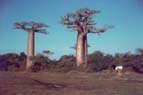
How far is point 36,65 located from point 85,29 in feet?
11.2

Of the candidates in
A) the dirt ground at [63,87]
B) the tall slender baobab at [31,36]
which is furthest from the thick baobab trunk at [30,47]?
the dirt ground at [63,87]

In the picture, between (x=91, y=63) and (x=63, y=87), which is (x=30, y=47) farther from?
(x=63, y=87)

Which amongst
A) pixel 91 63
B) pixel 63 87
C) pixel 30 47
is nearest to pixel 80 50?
pixel 91 63

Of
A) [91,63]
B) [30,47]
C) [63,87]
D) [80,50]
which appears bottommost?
[63,87]

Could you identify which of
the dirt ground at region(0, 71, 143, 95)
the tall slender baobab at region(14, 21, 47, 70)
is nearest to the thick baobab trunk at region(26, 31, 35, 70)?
the tall slender baobab at region(14, 21, 47, 70)

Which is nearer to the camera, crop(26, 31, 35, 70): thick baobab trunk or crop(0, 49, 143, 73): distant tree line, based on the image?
crop(0, 49, 143, 73): distant tree line

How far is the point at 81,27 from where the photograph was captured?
19.0 metres

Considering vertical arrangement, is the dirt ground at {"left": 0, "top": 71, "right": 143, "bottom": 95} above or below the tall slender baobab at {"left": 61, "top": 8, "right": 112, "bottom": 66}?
below

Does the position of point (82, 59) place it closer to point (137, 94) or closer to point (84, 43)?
point (84, 43)

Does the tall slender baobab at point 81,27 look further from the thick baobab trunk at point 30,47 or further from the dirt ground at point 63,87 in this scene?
the dirt ground at point 63,87

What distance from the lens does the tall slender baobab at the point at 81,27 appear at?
59.9ft

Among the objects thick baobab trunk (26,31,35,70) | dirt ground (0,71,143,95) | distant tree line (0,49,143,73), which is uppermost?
thick baobab trunk (26,31,35,70)

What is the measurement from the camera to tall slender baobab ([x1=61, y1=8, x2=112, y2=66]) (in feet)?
59.9

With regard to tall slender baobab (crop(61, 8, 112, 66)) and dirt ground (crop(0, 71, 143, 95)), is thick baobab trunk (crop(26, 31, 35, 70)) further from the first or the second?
dirt ground (crop(0, 71, 143, 95))
